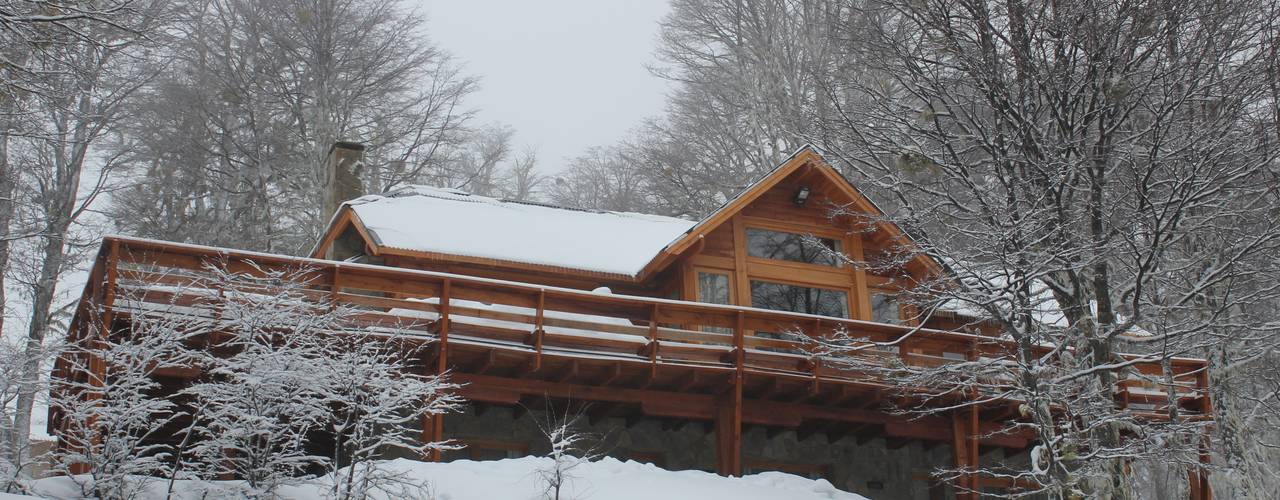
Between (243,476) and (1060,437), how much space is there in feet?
25.4

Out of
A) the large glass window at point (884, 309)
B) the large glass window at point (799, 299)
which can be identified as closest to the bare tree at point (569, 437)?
the large glass window at point (799, 299)

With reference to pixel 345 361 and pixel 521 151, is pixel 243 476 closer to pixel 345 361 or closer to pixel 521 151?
pixel 345 361

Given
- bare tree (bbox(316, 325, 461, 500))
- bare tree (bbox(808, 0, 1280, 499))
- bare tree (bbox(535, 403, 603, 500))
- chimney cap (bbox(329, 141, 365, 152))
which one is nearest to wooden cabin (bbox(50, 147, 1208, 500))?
bare tree (bbox(535, 403, 603, 500))

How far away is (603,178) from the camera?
115 ft

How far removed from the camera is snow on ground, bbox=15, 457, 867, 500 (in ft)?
34.0

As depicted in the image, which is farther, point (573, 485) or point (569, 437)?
point (569, 437)

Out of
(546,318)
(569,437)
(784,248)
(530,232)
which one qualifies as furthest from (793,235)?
(569,437)

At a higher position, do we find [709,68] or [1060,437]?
[709,68]

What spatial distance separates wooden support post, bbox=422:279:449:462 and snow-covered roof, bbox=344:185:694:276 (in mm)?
2100

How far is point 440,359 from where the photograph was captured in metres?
13.1

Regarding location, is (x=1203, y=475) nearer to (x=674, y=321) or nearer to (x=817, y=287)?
(x=817, y=287)

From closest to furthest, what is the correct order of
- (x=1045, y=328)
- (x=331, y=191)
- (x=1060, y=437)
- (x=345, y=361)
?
(x=345, y=361) < (x=1060, y=437) < (x=1045, y=328) < (x=331, y=191)

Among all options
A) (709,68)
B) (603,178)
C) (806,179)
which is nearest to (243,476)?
(806,179)

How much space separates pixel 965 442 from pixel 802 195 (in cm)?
425
